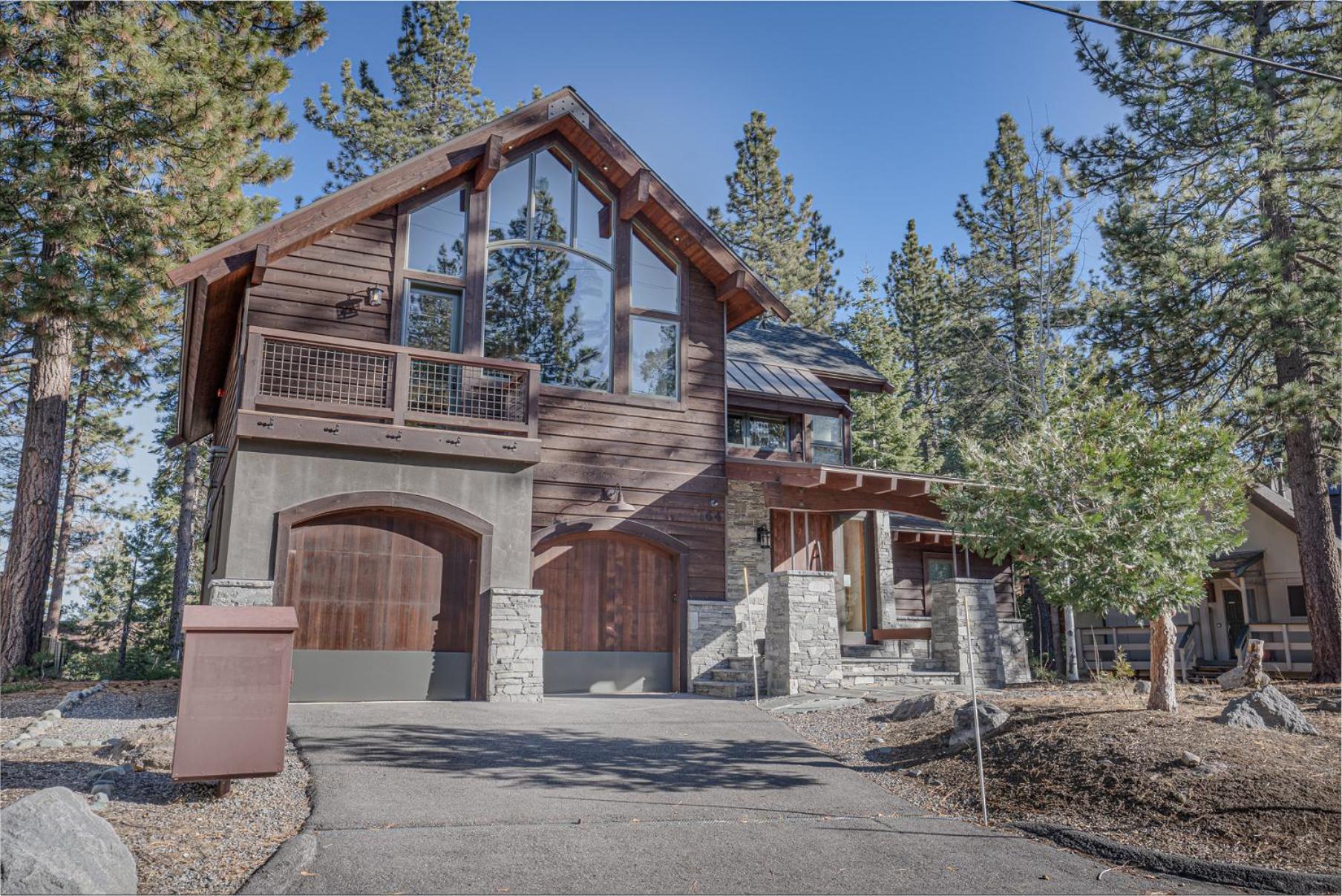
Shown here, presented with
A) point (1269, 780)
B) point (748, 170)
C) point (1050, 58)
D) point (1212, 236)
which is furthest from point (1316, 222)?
point (748, 170)

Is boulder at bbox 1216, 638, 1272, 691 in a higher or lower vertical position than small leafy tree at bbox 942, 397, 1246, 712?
lower

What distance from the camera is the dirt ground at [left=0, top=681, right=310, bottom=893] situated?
4.77m

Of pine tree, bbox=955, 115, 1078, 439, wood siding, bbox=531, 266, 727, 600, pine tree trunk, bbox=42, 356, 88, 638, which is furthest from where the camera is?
pine tree trunk, bbox=42, 356, 88, 638

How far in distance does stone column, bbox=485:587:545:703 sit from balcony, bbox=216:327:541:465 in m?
1.78

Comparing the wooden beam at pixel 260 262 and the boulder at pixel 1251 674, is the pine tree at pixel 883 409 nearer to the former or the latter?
the boulder at pixel 1251 674

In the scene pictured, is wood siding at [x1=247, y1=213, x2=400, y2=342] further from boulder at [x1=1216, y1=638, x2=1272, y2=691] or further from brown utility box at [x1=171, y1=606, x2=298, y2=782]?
boulder at [x1=1216, y1=638, x2=1272, y2=691]

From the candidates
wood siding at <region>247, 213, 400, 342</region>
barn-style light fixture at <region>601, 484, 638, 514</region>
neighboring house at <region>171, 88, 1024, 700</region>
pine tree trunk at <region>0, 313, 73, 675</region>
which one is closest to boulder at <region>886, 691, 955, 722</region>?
neighboring house at <region>171, 88, 1024, 700</region>

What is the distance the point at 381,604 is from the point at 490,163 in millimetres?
6036

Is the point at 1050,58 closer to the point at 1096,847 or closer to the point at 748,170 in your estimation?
the point at 1096,847

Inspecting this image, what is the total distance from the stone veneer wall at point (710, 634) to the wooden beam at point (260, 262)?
7194 millimetres

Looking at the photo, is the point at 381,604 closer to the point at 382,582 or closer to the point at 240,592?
the point at 382,582

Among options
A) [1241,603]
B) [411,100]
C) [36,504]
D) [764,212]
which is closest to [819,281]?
A: [764,212]

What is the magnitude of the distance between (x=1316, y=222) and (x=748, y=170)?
23.7m

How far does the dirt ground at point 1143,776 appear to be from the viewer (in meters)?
5.93
